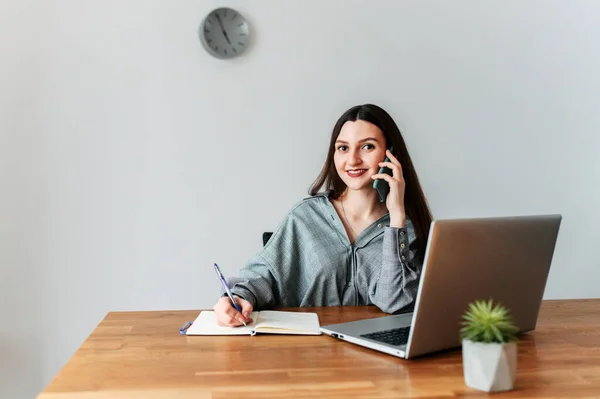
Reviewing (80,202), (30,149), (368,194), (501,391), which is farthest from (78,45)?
(501,391)

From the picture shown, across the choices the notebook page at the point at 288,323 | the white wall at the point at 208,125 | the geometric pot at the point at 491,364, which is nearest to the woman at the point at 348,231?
the notebook page at the point at 288,323

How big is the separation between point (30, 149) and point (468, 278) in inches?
94.0

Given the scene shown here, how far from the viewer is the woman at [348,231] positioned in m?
2.06

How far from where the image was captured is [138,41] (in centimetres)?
312

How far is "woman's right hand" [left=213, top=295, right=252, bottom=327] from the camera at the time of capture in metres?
1.65

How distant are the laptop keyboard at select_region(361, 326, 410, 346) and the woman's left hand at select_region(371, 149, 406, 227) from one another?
1.47 feet

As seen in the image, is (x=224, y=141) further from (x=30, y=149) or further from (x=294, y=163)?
(x=30, y=149)

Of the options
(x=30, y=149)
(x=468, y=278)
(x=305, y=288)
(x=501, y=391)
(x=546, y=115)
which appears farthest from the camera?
(x=546, y=115)

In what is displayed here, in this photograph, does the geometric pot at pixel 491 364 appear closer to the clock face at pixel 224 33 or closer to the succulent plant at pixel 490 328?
the succulent plant at pixel 490 328

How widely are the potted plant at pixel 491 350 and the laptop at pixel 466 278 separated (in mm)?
159

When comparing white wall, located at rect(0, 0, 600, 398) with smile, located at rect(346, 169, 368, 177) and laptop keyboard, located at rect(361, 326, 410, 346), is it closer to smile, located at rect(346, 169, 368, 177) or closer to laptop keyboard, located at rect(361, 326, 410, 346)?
smile, located at rect(346, 169, 368, 177)

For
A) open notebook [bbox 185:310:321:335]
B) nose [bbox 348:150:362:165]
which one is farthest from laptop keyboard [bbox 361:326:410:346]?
nose [bbox 348:150:362:165]

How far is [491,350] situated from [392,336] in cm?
38

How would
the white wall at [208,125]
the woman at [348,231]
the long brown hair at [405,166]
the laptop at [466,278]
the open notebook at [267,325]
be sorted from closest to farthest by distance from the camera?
the laptop at [466,278], the open notebook at [267,325], the woman at [348,231], the long brown hair at [405,166], the white wall at [208,125]
